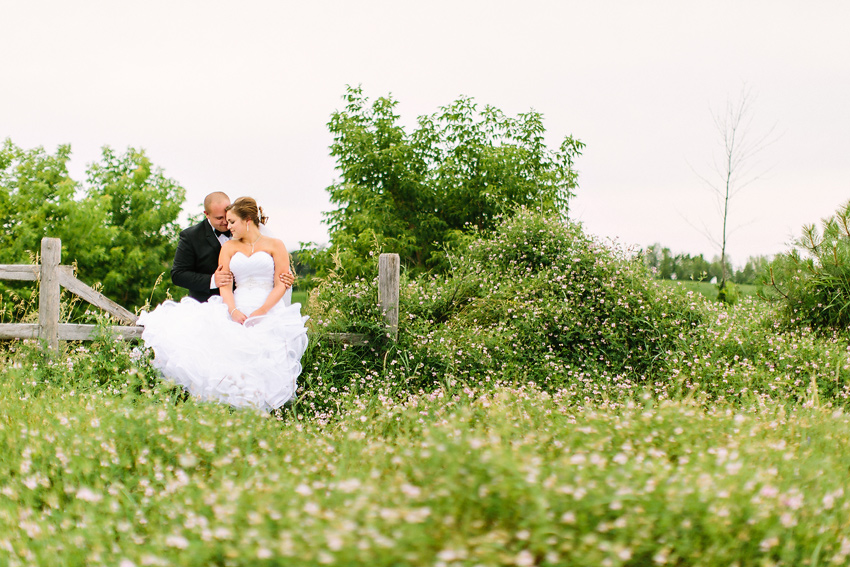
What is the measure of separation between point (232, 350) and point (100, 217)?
26.0m

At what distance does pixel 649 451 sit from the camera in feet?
9.73

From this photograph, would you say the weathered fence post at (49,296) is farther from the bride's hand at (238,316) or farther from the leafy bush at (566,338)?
the leafy bush at (566,338)

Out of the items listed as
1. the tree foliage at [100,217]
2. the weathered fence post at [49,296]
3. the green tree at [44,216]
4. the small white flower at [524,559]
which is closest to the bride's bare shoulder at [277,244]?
the weathered fence post at [49,296]

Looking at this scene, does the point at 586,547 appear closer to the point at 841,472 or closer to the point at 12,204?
the point at 841,472

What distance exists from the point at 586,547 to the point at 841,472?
2033mm

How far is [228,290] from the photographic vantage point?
7.05 metres

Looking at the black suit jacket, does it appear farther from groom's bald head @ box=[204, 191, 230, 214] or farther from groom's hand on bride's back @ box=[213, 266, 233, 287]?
groom's hand on bride's back @ box=[213, 266, 233, 287]

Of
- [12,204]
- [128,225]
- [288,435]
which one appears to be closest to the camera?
[288,435]

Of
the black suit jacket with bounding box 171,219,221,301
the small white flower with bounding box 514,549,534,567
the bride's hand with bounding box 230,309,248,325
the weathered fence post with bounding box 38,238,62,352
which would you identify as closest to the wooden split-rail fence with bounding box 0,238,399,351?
the weathered fence post with bounding box 38,238,62,352

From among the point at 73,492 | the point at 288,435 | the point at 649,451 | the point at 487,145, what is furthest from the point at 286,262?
the point at 487,145

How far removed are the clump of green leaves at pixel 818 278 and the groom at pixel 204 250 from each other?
7494 mm

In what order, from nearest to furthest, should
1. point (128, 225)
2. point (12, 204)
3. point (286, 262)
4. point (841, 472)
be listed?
point (841, 472) → point (286, 262) → point (12, 204) → point (128, 225)

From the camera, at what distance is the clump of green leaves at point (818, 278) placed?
9.30 metres

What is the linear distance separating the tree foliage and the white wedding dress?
21304 mm
